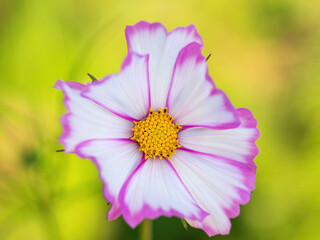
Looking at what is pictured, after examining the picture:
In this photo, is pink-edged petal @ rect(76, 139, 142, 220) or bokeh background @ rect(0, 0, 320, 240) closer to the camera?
pink-edged petal @ rect(76, 139, 142, 220)

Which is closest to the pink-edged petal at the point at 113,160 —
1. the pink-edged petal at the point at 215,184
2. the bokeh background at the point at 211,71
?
the pink-edged petal at the point at 215,184

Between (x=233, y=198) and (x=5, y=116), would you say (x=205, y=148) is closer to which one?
(x=233, y=198)

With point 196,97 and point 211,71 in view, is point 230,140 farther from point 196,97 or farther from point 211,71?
point 211,71

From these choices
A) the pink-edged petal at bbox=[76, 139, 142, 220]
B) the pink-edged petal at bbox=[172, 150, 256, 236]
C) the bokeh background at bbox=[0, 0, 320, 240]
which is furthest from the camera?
the bokeh background at bbox=[0, 0, 320, 240]

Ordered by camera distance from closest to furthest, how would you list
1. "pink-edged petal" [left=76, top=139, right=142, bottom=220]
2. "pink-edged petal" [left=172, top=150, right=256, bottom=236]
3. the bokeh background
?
"pink-edged petal" [left=76, top=139, right=142, bottom=220] < "pink-edged petal" [left=172, top=150, right=256, bottom=236] < the bokeh background

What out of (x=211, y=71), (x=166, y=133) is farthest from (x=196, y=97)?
(x=211, y=71)

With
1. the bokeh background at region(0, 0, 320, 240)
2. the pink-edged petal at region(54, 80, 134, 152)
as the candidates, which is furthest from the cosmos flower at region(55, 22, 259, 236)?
the bokeh background at region(0, 0, 320, 240)

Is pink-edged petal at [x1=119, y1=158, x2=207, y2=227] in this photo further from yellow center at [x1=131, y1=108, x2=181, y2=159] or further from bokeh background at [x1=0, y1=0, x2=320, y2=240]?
bokeh background at [x1=0, y1=0, x2=320, y2=240]
